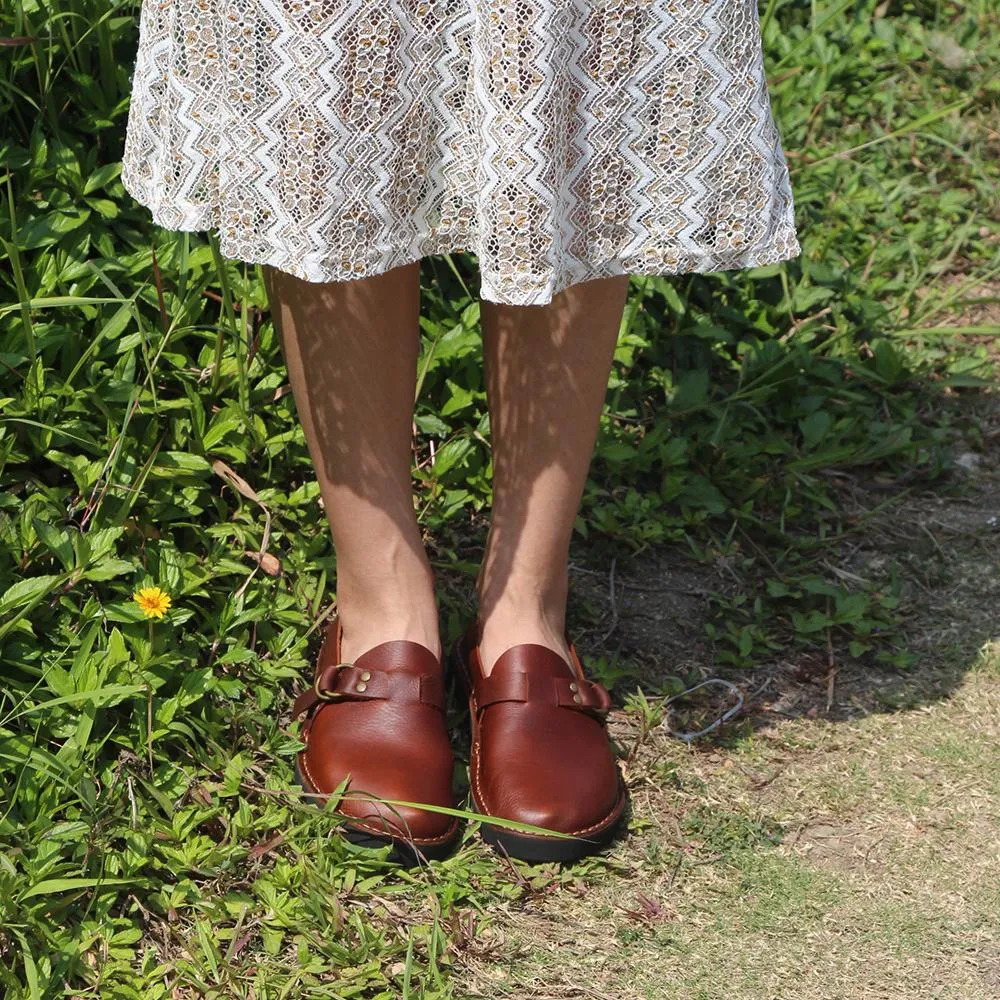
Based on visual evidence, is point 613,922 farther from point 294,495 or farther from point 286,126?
point 286,126

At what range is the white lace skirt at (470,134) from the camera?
1.17 meters

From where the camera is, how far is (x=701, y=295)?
2363 mm

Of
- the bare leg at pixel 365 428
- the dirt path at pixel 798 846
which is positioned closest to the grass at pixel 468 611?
the dirt path at pixel 798 846

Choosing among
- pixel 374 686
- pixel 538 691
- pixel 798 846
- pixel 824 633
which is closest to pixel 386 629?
pixel 374 686

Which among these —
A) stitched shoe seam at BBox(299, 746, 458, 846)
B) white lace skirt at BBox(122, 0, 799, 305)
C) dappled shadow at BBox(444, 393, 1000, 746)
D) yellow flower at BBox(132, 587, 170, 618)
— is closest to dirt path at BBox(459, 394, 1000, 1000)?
dappled shadow at BBox(444, 393, 1000, 746)

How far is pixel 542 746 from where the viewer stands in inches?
59.6

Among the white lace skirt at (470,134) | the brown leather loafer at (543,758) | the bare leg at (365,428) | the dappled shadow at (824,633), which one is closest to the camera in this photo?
the white lace skirt at (470,134)

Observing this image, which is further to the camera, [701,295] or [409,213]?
[701,295]

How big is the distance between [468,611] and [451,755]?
0.35m

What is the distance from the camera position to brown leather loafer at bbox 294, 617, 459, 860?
147cm

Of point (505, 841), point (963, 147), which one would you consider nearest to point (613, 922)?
point (505, 841)

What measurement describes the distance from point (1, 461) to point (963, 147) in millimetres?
2279

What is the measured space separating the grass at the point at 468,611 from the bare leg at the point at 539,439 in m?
0.24

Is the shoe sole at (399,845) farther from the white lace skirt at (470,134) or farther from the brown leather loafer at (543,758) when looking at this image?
the white lace skirt at (470,134)
